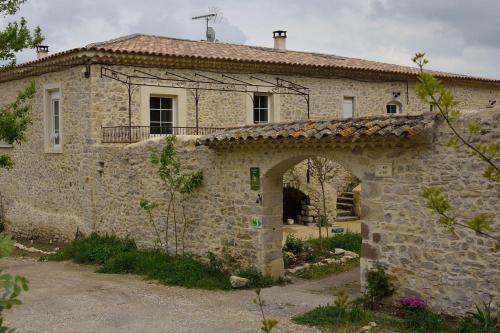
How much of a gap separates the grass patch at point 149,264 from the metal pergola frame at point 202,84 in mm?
2916


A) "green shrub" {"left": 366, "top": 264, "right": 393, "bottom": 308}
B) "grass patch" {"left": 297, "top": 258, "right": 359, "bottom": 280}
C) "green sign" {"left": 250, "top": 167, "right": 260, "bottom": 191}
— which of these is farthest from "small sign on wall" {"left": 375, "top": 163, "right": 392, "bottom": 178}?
"grass patch" {"left": 297, "top": 258, "right": 359, "bottom": 280}

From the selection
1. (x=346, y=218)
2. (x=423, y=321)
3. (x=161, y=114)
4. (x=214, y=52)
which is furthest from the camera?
(x=346, y=218)

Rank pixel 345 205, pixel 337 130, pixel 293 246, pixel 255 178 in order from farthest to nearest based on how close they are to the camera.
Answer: pixel 345 205, pixel 293 246, pixel 255 178, pixel 337 130

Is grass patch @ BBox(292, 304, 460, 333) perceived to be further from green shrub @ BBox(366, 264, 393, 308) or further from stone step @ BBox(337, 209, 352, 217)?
stone step @ BBox(337, 209, 352, 217)

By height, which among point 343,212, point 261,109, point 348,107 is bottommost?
point 343,212

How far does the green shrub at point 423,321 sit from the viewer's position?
7.27 m

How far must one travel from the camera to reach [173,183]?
11297 millimetres

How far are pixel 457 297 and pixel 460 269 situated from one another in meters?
0.36

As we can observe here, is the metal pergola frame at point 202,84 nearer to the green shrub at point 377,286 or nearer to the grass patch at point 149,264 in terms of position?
the grass patch at point 149,264

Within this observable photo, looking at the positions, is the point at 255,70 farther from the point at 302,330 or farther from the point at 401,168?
the point at 302,330

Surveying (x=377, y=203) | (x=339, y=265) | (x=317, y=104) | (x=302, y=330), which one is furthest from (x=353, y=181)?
(x=302, y=330)

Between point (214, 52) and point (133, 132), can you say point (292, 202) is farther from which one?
point (133, 132)

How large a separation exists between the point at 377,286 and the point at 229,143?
142 inches

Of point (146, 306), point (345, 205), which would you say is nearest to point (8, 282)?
point (146, 306)
